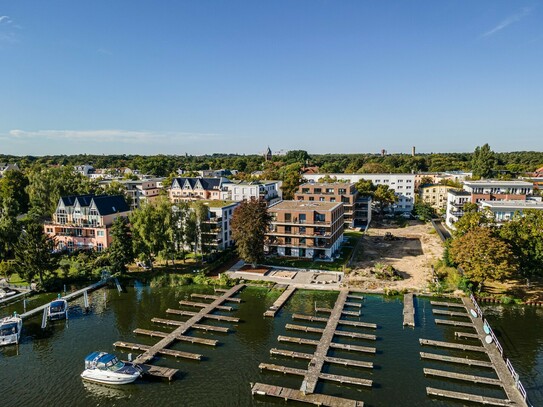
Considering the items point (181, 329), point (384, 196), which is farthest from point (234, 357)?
point (384, 196)

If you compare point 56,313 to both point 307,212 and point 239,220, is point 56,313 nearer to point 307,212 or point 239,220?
point 239,220

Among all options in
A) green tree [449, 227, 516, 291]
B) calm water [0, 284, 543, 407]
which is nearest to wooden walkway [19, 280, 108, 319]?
calm water [0, 284, 543, 407]

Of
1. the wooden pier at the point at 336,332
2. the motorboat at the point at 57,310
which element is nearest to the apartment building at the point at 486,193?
the wooden pier at the point at 336,332

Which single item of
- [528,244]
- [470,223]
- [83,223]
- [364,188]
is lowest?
[528,244]

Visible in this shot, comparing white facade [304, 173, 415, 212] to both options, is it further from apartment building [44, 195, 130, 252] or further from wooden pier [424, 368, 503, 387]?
wooden pier [424, 368, 503, 387]

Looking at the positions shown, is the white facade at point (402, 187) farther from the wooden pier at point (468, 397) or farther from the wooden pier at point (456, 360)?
the wooden pier at point (468, 397)

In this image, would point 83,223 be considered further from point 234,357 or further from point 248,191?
point 234,357

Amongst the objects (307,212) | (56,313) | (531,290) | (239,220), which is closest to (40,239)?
(56,313)
